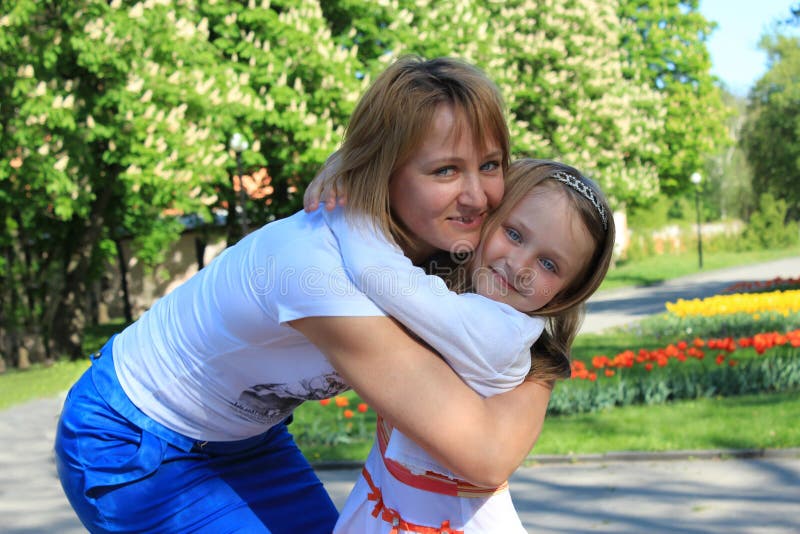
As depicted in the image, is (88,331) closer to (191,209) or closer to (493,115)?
(191,209)

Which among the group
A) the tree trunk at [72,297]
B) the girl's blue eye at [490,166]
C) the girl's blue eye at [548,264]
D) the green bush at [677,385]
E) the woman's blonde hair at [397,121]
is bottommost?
the tree trunk at [72,297]

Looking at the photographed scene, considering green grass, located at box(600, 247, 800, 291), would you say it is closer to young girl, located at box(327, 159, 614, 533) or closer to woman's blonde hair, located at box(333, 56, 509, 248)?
young girl, located at box(327, 159, 614, 533)

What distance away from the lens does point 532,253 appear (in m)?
2.09

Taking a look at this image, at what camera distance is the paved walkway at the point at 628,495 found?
17.1 feet

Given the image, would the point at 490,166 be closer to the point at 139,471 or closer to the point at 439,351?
the point at 439,351

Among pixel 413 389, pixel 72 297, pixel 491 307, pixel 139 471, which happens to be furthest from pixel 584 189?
pixel 72 297

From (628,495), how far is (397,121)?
4.49m

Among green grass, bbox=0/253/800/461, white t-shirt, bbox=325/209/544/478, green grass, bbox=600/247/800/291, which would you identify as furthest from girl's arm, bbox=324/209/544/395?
green grass, bbox=600/247/800/291

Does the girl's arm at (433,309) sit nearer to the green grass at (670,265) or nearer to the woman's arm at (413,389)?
the woman's arm at (413,389)

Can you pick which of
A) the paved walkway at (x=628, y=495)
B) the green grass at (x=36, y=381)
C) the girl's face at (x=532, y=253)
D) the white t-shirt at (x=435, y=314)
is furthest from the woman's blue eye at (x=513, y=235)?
the green grass at (x=36, y=381)

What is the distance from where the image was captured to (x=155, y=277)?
33750 millimetres

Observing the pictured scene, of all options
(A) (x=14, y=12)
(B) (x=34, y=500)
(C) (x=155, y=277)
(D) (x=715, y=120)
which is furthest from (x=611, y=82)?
(B) (x=34, y=500)

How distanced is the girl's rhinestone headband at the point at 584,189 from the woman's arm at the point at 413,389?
0.65m

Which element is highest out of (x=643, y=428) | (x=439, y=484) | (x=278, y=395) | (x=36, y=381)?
(x=278, y=395)
